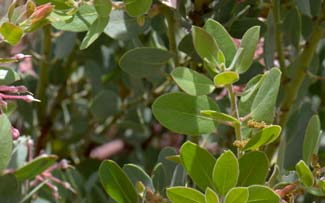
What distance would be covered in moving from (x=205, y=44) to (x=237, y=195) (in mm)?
174

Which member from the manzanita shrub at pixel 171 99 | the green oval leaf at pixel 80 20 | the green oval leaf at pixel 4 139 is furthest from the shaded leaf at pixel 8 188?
the green oval leaf at pixel 80 20

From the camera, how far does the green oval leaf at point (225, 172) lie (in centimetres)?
83

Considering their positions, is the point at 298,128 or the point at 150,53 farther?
the point at 298,128

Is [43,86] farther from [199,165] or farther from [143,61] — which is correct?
[199,165]

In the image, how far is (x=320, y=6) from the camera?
1.15 metres

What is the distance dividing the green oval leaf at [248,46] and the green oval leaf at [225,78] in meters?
0.05

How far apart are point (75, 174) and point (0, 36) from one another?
50cm

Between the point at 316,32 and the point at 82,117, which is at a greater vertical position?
the point at 316,32

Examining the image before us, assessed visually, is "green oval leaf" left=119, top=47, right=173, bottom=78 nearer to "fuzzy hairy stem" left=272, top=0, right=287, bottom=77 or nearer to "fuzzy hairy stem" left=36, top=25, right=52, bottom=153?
"fuzzy hairy stem" left=272, top=0, right=287, bottom=77

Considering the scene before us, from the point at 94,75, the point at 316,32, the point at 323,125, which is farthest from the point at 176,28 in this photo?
the point at 323,125

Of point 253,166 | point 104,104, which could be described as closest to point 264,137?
point 253,166

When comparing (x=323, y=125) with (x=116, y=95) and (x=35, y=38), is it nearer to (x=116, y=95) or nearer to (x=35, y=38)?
(x=116, y=95)

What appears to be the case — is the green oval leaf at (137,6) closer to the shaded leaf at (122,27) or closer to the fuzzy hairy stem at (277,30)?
the shaded leaf at (122,27)

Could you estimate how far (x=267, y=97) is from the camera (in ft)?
2.92
